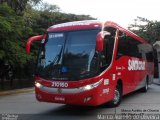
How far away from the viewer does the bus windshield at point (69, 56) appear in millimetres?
10875

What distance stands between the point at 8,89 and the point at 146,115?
14.4 metres

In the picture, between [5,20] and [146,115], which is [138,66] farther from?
[5,20]

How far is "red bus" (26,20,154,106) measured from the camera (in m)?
10.8

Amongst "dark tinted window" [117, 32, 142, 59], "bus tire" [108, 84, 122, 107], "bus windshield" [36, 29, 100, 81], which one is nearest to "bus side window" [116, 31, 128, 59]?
"dark tinted window" [117, 32, 142, 59]

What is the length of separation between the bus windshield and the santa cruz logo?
425cm

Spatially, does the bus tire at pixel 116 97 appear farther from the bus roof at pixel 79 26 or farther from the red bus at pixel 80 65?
Result: the bus roof at pixel 79 26

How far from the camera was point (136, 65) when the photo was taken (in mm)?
16562

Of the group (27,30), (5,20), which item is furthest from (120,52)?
(27,30)

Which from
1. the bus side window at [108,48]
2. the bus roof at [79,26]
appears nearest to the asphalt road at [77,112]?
the bus side window at [108,48]

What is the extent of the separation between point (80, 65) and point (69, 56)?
0.56 m

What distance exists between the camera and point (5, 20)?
1855cm

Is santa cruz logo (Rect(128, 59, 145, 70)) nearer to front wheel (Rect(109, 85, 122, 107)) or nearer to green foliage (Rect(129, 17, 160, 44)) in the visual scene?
front wheel (Rect(109, 85, 122, 107))

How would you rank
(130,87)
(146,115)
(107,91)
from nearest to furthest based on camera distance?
(146,115)
(107,91)
(130,87)

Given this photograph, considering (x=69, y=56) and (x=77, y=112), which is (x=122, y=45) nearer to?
(x=69, y=56)
